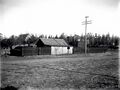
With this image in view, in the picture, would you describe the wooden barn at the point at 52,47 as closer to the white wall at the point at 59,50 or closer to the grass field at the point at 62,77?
the white wall at the point at 59,50

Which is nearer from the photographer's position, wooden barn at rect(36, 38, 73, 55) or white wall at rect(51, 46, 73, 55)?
wooden barn at rect(36, 38, 73, 55)

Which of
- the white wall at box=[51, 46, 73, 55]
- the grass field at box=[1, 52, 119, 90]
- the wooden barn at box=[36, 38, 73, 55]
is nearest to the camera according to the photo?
the grass field at box=[1, 52, 119, 90]

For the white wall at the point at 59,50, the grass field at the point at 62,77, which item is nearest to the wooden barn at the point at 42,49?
the white wall at the point at 59,50

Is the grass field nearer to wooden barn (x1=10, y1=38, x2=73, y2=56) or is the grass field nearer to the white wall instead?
wooden barn (x1=10, y1=38, x2=73, y2=56)

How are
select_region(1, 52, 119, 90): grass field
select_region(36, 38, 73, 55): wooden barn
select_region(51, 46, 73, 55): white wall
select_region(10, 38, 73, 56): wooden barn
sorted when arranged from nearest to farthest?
1. select_region(1, 52, 119, 90): grass field
2. select_region(10, 38, 73, 56): wooden barn
3. select_region(36, 38, 73, 55): wooden barn
4. select_region(51, 46, 73, 55): white wall

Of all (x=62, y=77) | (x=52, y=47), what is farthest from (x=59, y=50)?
(x=62, y=77)

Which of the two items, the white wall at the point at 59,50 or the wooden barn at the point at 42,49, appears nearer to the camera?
the wooden barn at the point at 42,49

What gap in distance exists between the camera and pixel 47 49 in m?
32.1

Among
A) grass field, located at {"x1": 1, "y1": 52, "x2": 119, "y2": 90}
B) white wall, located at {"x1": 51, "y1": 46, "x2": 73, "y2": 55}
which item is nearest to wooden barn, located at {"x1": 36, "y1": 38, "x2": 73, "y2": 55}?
white wall, located at {"x1": 51, "y1": 46, "x2": 73, "y2": 55}

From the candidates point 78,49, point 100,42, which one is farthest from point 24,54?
point 100,42

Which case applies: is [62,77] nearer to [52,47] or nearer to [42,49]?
[42,49]

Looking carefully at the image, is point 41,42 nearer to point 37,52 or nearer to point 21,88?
point 37,52

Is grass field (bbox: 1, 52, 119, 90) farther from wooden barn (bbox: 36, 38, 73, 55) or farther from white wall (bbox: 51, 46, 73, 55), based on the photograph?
white wall (bbox: 51, 46, 73, 55)

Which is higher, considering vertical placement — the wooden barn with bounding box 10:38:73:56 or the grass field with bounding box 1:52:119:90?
the wooden barn with bounding box 10:38:73:56
